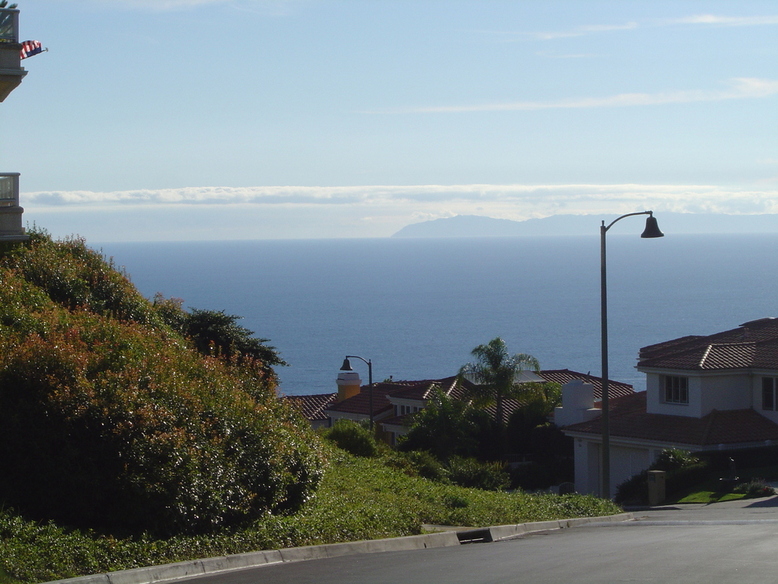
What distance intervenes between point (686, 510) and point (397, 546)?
41.6 ft

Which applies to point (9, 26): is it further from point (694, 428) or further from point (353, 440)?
point (694, 428)

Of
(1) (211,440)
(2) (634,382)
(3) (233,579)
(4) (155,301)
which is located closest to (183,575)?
(3) (233,579)

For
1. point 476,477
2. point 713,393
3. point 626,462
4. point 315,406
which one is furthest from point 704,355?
point 315,406

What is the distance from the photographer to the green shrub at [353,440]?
76.6ft

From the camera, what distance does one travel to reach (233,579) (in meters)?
10.4

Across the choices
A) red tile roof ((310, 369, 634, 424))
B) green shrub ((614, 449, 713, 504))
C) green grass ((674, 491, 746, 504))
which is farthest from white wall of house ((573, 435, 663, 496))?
red tile roof ((310, 369, 634, 424))

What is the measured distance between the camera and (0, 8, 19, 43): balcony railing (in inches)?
756

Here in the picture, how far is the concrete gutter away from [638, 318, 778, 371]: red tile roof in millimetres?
17017

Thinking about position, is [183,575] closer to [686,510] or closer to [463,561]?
[463,561]

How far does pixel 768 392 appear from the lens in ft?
112

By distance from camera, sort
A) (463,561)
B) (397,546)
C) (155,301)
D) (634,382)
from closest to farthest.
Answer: (463,561) < (397,546) < (155,301) < (634,382)

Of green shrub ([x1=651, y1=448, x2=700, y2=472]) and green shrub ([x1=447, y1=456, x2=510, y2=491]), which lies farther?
green shrub ([x1=651, y1=448, x2=700, y2=472])

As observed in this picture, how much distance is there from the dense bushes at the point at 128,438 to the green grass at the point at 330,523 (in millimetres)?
417

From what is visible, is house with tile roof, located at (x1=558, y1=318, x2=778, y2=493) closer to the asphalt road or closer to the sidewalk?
the sidewalk
